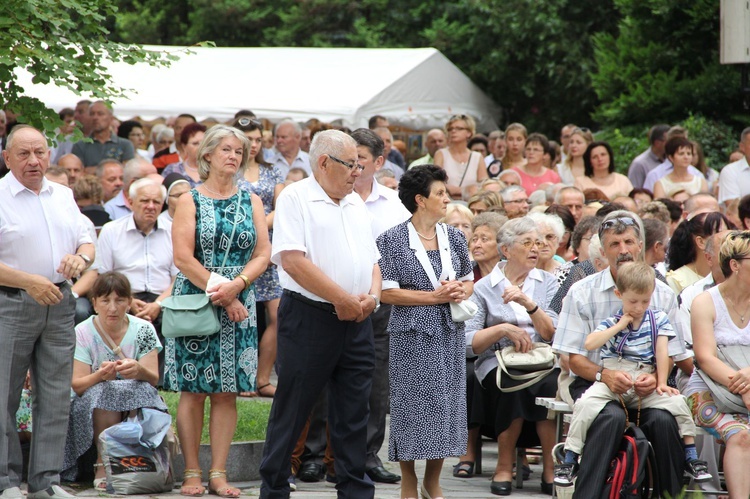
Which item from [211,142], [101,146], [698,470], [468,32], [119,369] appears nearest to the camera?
[698,470]

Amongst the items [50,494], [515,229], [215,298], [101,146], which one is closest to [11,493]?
[50,494]

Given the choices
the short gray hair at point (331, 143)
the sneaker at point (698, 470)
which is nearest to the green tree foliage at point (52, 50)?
the short gray hair at point (331, 143)

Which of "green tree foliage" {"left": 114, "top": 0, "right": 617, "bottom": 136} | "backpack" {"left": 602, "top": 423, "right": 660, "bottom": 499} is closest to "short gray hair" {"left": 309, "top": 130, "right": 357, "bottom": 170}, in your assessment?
"backpack" {"left": 602, "top": 423, "right": 660, "bottom": 499}

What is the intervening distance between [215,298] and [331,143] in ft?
4.39

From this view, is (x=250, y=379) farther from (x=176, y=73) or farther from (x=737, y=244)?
(x=176, y=73)

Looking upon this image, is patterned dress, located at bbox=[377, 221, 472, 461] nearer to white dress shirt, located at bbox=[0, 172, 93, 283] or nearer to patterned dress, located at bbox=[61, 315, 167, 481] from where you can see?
patterned dress, located at bbox=[61, 315, 167, 481]

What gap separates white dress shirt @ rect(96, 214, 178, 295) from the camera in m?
9.30

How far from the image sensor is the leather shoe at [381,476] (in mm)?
7820

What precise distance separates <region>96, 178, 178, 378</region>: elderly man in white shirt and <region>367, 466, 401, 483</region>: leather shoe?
2311 millimetres

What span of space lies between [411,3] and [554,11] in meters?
4.84

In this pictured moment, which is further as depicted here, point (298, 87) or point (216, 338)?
point (298, 87)

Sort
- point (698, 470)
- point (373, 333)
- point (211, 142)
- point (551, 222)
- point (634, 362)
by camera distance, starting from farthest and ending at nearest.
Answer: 1. point (551, 222)
2. point (211, 142)
3. point (373, 333)
4. point (634, 362)
5. point (698, 470)

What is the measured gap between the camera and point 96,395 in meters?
7.50

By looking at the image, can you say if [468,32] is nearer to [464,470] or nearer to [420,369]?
[464,470]
